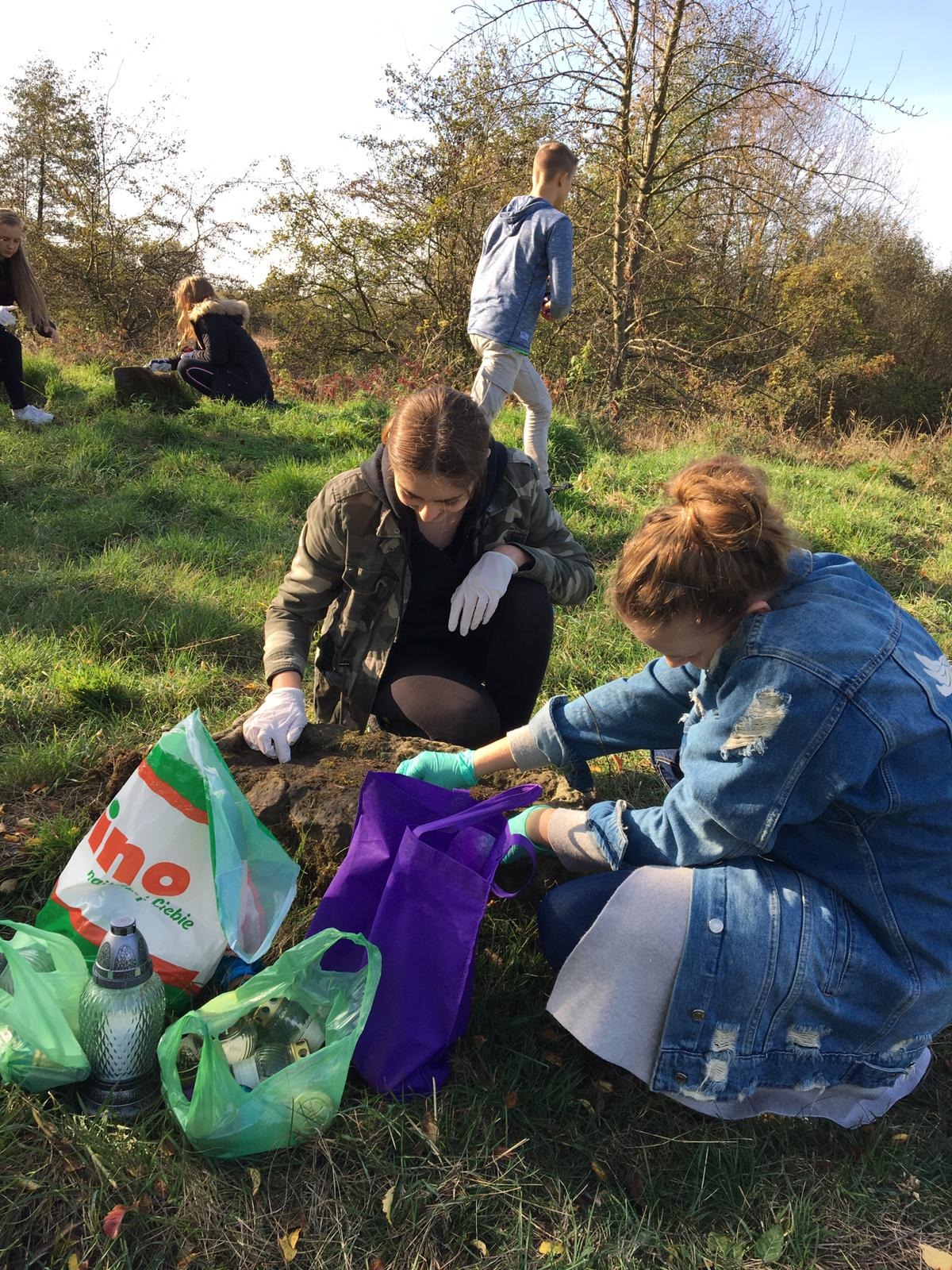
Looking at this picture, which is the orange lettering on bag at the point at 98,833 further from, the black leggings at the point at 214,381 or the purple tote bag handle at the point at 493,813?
the black leggings at the point at 214,381

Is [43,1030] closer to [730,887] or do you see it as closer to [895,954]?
[730,887]

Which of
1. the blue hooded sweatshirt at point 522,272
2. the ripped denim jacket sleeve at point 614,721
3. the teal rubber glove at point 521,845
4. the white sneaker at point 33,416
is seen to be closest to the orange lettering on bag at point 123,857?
the teal rubber glove at point 521,845

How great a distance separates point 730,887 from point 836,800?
0.83 ft

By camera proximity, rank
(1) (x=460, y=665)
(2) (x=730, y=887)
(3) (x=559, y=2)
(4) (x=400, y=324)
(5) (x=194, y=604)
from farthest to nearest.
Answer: (4) (x=400, y=324) → (3) (x=559, y=2) → (5) (x=194, y=604) → (1) (x=460, y=665) → (2) (x=730, y=887)

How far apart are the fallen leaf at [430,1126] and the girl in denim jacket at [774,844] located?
0.31 m

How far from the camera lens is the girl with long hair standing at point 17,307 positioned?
5.91 metres

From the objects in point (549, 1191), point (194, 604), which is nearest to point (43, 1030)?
point (549, 1191)

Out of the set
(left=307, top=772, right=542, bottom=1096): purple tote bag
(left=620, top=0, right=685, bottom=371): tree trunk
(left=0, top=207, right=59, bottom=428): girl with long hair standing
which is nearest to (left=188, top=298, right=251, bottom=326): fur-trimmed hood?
(left=0, top=207, right=59, bottom=428): girl with long hair standing

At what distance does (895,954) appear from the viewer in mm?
1494

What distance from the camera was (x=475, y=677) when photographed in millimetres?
2676

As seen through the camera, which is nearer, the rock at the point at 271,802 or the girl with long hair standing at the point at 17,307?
the rock at the point at 271,802

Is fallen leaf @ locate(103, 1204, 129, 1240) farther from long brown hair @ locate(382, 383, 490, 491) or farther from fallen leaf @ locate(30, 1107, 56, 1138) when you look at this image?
long brown hair @ locate(382, 383, 490, 491)

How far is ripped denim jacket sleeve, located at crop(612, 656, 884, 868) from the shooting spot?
138 centimetres

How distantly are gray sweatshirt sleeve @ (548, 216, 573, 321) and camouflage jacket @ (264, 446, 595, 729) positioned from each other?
97.2 inches
